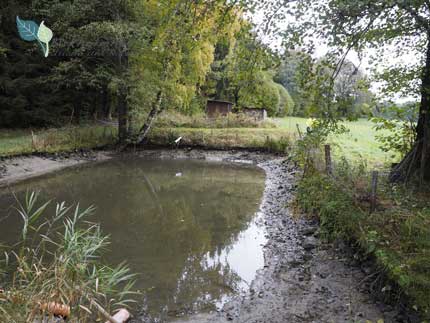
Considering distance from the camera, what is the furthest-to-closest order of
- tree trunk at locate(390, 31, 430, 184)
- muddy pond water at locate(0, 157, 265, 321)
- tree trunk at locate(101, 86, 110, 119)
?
1. tree trunk at locate(101, 86, 110, 119)
2. tree trunk at locate(390, 31, 430, 184)
3. muddy pond water at locate(0, 157, 265, 321)

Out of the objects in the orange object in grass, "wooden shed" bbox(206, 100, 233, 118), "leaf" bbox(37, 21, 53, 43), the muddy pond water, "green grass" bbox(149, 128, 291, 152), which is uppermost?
"wooden shed" bbox(206, 100, 233, 118)

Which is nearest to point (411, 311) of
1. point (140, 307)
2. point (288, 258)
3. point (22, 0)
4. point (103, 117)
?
point (288, 258)

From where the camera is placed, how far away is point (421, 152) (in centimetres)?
673

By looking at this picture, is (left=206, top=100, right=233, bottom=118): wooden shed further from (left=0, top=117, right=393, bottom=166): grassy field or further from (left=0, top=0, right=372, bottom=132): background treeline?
(left=0, top=0, right=372, bottom=132): background treeline

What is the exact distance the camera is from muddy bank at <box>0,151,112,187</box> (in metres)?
11.2

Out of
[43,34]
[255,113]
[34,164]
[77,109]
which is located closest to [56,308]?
[43,34]

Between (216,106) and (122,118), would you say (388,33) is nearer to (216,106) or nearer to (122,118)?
(122,118)

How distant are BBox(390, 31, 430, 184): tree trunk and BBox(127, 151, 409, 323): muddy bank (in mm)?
2003

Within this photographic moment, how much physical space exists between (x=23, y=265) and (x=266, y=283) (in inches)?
132

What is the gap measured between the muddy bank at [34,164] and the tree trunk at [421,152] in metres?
10.3

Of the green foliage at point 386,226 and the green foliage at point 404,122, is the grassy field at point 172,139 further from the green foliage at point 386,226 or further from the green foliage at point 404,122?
the green foliage at point 386,226

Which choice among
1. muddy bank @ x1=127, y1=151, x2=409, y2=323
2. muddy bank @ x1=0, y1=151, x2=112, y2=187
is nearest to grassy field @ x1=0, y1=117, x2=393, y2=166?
muddy bank @ x1=0, y1=151, x2=112, y2=187

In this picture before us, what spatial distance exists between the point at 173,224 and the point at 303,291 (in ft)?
12.2

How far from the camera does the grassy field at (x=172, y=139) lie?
13672 mm
